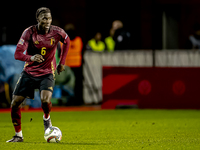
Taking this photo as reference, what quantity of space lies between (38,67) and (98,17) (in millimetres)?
17437

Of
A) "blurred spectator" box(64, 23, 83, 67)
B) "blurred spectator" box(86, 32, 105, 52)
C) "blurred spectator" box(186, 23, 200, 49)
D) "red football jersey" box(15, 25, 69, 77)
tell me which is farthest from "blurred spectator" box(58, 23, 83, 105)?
"red football jersey" box(15, 25, 69, 77)

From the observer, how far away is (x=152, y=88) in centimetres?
1572

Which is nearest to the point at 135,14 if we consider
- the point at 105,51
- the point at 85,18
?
the point at 85,18

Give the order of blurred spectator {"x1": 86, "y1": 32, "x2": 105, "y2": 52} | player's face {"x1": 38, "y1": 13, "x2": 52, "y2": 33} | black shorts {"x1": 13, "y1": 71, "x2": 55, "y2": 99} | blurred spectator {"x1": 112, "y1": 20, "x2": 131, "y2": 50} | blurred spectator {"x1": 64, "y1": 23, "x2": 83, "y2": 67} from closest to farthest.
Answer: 1. player's face {"x1": 38, "y1": 13, "x2": 52, "y2": 33}
2. black shorts {"x1": 13, "y1": 71, "x2": 55, "y2": 99}
3. blurred spectator {"x1": 112, "y1": 20, "x2": 131, "y2": 50}
4. blurred spectator {"x1": 64, "y1": 23, "x2": 83, "y2": 67}
5. blurred spectator {"x1": 86, "y1": 32, "x2": 105, "y2": 52}

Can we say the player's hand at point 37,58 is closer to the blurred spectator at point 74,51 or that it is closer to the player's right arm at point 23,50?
the player's right arm at point 23,50

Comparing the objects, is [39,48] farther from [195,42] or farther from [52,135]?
[195,42]

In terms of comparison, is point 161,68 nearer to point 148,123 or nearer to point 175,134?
point 148,123

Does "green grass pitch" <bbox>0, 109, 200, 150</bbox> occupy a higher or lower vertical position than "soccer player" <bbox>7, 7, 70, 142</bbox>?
lower

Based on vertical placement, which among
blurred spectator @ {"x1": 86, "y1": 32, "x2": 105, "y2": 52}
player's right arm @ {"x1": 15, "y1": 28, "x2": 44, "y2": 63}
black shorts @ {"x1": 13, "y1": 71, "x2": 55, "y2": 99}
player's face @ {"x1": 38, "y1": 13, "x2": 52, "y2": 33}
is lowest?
black shorts @ {"x1": 13, "y1": 71, "x2": 55, "y2": 99}

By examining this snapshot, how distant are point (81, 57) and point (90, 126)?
6.59 m

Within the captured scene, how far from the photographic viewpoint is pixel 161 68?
51.6 feet

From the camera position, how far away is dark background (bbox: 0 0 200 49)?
24047mm

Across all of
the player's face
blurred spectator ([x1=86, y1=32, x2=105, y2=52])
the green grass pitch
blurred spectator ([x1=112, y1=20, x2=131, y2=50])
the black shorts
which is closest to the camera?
the green grass pitch

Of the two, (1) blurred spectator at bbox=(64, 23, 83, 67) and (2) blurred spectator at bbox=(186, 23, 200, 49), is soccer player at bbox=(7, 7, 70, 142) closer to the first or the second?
(1) blurred spectator at bbox=(64, 23, 83, 67)
